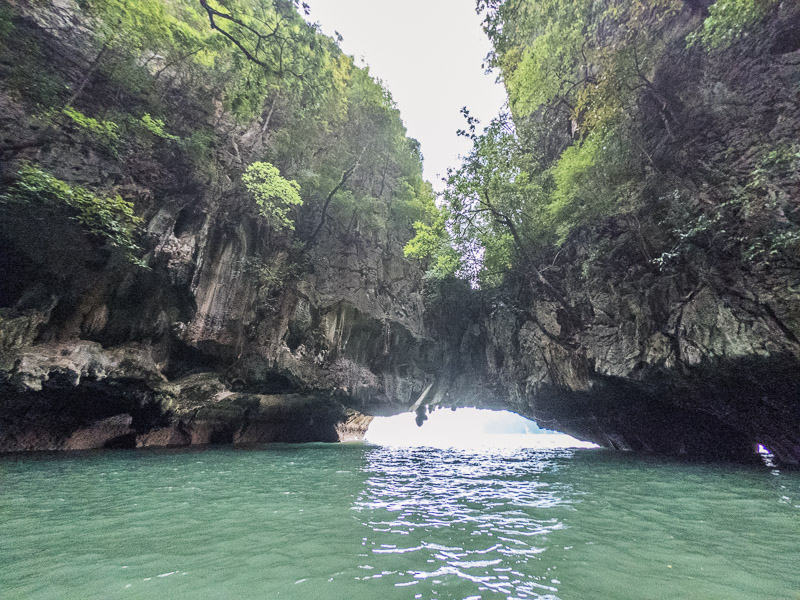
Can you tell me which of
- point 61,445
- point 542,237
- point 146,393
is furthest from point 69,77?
point 542,237

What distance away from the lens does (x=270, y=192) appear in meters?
15.2

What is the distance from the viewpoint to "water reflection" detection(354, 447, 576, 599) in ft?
9.13

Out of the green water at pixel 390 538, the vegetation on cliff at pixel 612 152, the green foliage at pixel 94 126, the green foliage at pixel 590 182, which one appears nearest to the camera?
the green water at pixel 390 538

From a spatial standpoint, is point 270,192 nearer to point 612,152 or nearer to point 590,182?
point 590,182

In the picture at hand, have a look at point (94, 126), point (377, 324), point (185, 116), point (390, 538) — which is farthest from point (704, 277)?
point (185, 116)

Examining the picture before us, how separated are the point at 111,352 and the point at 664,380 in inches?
726

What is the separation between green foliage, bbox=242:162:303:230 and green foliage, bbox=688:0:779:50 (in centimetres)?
1485

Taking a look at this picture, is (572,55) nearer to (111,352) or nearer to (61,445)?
A: (111,352)

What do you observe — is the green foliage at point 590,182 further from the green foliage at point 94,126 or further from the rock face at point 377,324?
the green foliage at point 94,126

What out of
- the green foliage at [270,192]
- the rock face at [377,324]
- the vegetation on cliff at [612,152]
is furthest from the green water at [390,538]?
the green foliage at [270,192]

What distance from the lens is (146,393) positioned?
496 inches

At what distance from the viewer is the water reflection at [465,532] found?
278cm

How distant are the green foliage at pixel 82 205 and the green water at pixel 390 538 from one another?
6.84 metres

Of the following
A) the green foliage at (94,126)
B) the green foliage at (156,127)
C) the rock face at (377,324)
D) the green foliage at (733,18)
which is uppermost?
the green foliage at (733,18)
